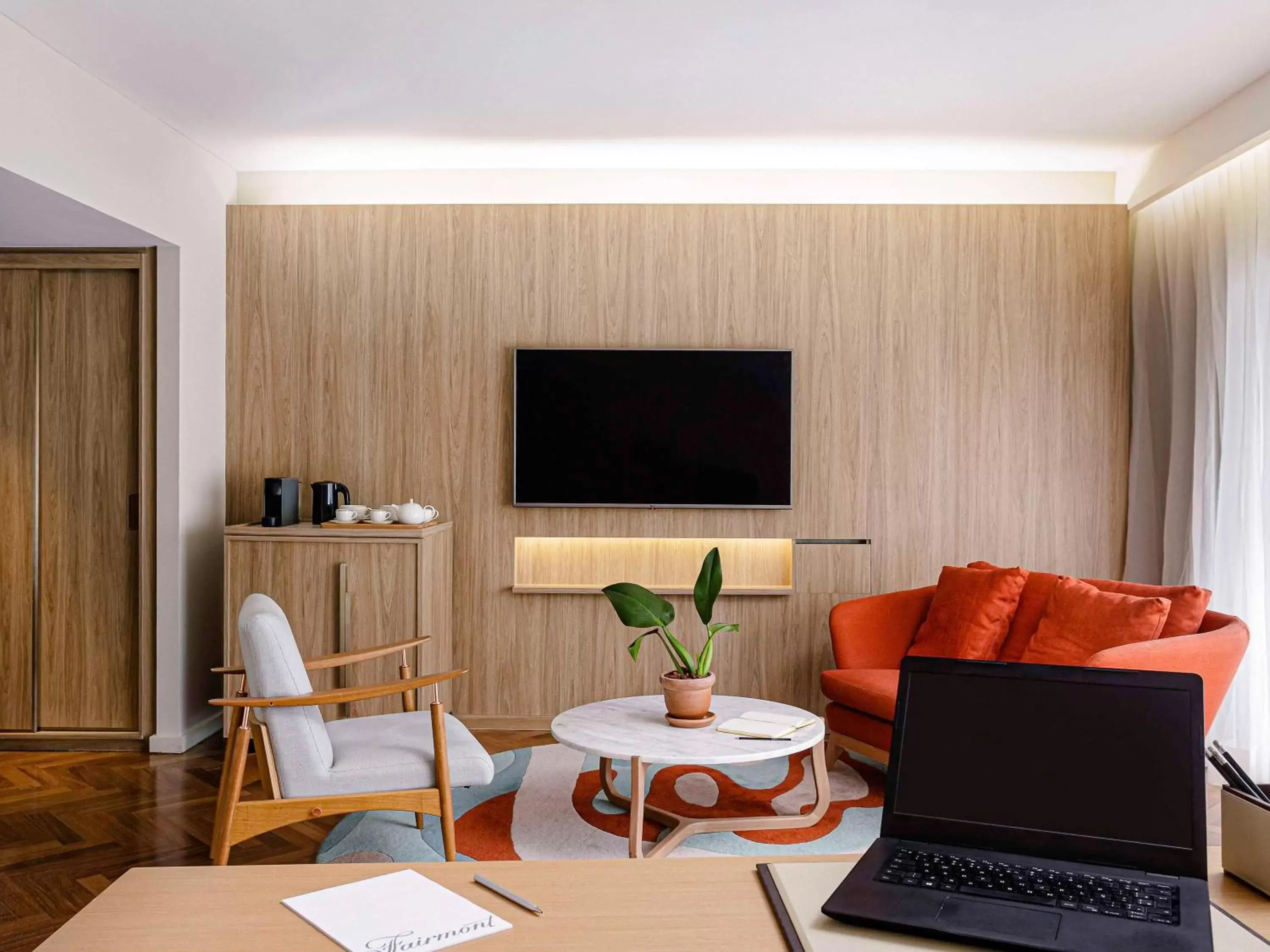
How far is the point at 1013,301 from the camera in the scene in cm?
459

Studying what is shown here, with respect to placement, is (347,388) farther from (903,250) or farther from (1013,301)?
(1013,301)

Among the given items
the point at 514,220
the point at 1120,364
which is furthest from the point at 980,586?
the point at 514,220

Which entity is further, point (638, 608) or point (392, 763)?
point (638, 608)

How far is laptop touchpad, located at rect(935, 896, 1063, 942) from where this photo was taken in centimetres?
105

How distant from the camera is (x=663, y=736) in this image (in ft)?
10.1

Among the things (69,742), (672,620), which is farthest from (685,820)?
(69,742)

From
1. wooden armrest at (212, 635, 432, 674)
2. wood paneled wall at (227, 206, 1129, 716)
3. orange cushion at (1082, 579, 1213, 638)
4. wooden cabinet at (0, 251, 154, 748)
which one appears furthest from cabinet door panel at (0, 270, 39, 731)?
orange cushion at (1082, 579, 1213, 638)

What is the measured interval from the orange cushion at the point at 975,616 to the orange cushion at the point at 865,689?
7.0 inches

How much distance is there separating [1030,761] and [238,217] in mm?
4504

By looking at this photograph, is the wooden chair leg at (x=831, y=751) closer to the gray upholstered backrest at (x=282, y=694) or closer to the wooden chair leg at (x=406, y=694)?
the wooden chair leg at (x=406, y=694)

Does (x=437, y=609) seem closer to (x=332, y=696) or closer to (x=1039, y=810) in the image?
(x=332, y=696)

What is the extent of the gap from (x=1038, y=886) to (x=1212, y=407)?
3.51 meters

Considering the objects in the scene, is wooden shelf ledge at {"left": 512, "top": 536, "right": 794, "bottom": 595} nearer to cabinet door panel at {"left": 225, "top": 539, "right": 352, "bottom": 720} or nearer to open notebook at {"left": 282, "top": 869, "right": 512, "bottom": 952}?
cabinet door panel at {"left": 225, "top": 539, "right": 352, "bottom": 720}

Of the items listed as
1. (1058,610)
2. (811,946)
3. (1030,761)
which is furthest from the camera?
(1058,610)
